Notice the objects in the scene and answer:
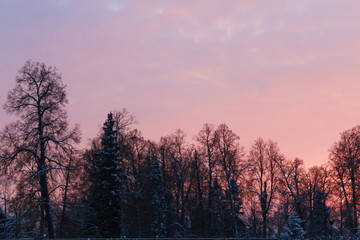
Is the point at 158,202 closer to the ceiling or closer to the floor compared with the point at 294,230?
closer to the ceiling

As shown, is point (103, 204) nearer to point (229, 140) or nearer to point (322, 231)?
point (229, 140)

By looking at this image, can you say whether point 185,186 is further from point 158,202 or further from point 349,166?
point 349,166

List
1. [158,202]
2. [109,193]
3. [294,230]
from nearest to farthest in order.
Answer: [294,230] → [109,193] → [158,202]

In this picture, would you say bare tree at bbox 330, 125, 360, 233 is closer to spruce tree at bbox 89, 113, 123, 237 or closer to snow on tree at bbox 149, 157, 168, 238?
snow on tree at bbox 149, 157, 168, 238

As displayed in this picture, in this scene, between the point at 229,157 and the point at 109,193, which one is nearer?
the point at 109,193

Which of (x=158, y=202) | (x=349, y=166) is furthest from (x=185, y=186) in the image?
(x=349, y=166)

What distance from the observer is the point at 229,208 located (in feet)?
188

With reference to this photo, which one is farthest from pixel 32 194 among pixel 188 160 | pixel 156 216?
pixel 188 160

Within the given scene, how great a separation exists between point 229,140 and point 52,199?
27.0 metres

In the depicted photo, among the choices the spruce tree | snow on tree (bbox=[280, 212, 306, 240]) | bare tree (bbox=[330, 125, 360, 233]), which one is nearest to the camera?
snow on tree (bbox=[280, 212, 306, 240])

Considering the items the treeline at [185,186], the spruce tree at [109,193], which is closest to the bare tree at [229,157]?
the treeline at [185,186]

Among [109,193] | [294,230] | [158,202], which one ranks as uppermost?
[109,193]

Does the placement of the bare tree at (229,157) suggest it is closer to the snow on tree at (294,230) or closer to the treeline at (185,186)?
the treeline at (185,186)

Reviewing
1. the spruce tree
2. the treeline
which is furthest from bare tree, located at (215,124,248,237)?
the spruce tree
